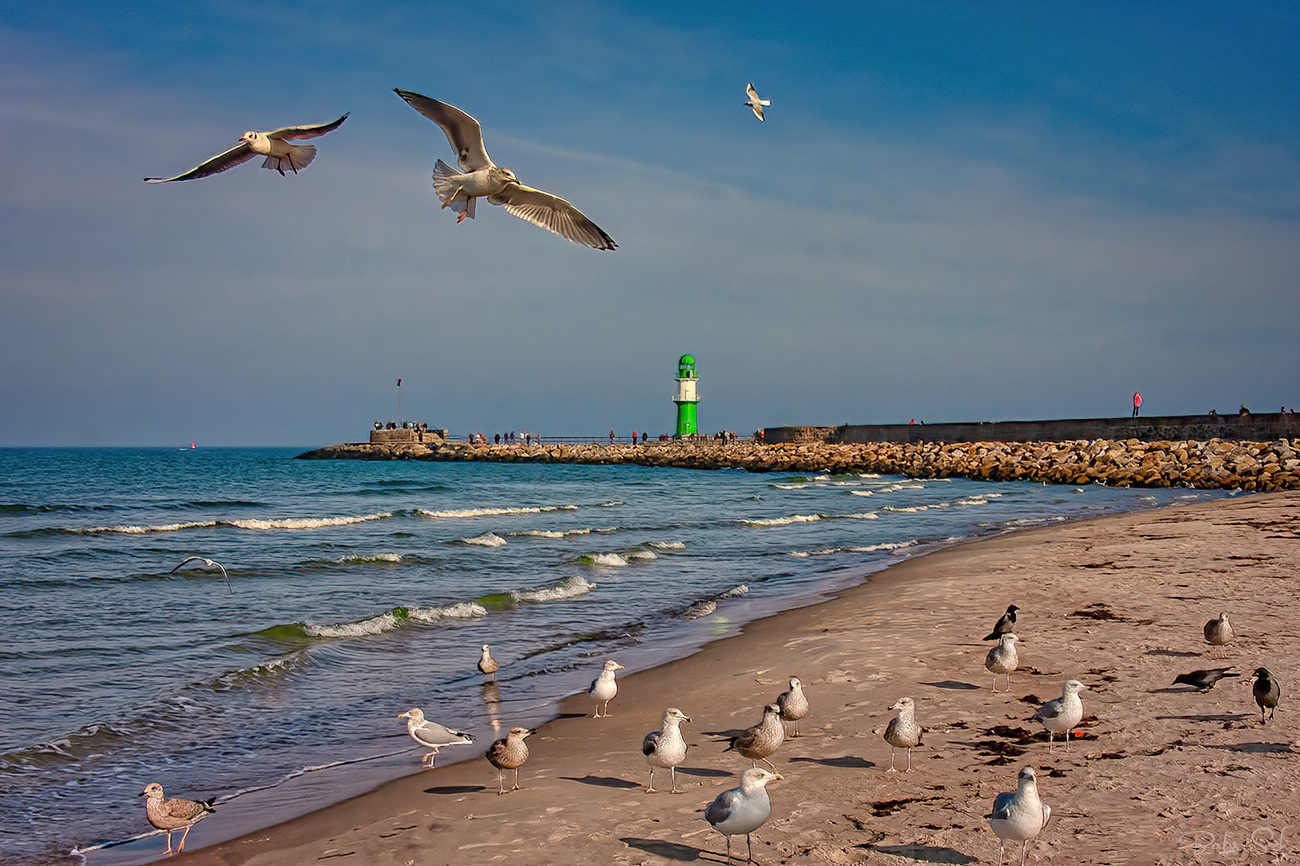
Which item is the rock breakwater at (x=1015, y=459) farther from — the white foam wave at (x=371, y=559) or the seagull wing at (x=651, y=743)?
the seagull wing at (x=651, y=743)

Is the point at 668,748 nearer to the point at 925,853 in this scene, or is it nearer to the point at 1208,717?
the point at 925,853

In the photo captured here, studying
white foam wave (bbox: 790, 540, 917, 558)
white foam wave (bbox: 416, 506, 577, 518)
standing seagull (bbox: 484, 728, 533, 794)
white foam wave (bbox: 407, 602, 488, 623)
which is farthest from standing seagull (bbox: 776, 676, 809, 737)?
white foam wave (bbox: 416, 506, 577, 518)

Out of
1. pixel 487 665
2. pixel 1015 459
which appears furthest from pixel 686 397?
pixel 487 665

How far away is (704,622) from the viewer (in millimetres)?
10688

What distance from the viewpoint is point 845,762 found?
5.22 m

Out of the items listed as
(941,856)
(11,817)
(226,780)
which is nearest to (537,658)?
(226,780)

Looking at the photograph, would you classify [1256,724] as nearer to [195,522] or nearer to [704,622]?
[704,622]

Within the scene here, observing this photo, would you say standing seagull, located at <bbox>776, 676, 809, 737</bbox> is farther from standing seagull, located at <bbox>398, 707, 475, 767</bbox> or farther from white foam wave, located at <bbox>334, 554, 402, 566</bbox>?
white foam wave, located at <bbox>334, 554, 402, 566</bbox>

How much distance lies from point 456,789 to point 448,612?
20.6 feet

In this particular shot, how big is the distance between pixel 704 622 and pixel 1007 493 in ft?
76.3

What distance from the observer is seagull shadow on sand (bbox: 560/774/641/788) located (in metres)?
5.22

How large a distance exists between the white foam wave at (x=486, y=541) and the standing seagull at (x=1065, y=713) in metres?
14.6

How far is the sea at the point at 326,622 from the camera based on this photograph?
19.7 feet

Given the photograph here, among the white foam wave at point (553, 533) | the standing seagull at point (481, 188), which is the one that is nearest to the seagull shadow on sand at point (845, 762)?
the standing seagull at point (481, 188)
